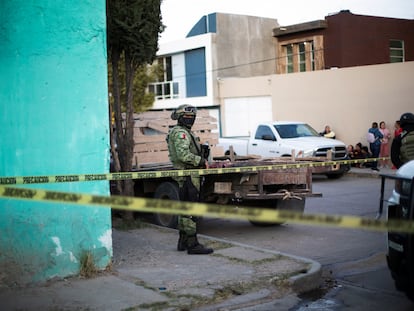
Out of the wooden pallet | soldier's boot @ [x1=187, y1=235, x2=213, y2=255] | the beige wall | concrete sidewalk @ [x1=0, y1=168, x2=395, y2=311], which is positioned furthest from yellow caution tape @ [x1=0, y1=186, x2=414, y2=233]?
the beige wall

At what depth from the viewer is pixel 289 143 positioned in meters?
16.9

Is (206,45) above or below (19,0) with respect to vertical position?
above

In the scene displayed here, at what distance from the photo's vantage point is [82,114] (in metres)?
6.41

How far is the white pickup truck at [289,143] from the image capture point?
54.5 ft

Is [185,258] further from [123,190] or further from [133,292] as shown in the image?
[123,190]

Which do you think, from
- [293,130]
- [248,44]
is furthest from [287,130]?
[248,44]

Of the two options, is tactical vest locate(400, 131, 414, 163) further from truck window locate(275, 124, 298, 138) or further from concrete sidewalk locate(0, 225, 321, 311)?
truck window locate(275, 124, 298, 138)

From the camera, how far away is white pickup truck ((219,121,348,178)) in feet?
54.5

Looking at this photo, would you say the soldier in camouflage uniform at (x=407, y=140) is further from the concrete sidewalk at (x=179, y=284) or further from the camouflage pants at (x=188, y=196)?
the camouflage pants at (x=188, y=196)

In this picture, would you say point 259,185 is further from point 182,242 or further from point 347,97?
point 347,97

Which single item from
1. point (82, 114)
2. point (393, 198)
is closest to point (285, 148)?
point (82, 114)

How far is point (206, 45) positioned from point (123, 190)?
2257cm

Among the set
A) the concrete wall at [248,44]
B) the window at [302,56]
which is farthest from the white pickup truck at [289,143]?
the concrete wall at [248,44]

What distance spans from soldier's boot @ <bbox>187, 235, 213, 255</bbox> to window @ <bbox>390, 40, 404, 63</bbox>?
2464 cm
